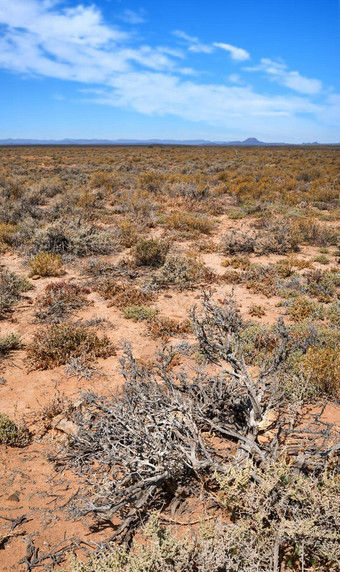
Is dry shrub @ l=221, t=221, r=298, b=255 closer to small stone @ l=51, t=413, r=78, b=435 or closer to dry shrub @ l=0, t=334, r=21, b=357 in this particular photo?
dry shrub @ l=0, t=334, r=21, b=357

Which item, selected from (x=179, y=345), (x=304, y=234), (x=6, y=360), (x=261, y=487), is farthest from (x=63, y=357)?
(x=304, y=234)

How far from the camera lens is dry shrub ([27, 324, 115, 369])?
5152mm

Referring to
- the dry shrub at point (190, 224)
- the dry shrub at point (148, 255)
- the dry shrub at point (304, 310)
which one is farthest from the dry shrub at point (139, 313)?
the dry shrub at point (190, 224)

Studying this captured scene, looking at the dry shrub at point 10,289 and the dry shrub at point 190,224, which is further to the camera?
the dry shrub at point 190,224

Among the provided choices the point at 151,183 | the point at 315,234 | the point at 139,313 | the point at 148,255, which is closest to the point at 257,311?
the point at 139,313

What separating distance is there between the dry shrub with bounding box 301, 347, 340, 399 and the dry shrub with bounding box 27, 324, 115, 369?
2.93 m

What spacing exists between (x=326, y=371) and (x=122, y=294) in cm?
433

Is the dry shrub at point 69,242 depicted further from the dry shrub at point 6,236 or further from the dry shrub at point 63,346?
the dry shrub at point 63,346

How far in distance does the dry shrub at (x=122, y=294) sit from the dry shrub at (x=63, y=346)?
143 cm

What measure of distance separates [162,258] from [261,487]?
7.18m

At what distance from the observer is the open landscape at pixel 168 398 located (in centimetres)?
233

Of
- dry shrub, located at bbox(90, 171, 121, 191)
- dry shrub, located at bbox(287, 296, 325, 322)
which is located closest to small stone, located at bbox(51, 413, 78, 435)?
dry shrub, located at bbox(287, 296, 325, 322)

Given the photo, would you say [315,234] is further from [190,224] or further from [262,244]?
[190,224]

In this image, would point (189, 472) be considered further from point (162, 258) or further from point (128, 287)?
point (162, 258)
